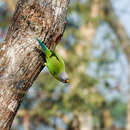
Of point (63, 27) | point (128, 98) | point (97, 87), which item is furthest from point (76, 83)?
point (63, 27)

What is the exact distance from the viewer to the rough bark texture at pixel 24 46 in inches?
78.7

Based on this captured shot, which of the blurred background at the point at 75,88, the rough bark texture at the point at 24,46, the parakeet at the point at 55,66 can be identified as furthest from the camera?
the blurred background at the point at 75,88

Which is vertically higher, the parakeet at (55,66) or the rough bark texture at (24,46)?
the rough bark texture at (24,46)

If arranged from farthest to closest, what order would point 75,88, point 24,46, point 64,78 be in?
1. point 75,88
2. point 64,78
3. point 24,46

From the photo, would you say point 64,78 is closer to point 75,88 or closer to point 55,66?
point 55,66

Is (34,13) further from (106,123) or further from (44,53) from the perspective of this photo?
(106,123)

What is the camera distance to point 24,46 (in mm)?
2074

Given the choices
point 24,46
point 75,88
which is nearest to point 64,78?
point 24,46

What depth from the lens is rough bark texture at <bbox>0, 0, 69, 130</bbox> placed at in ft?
6.56

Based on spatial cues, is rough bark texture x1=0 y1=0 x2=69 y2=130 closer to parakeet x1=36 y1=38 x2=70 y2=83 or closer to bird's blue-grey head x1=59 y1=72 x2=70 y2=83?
parakeet x1=36 y1=38 x2=70 y2=83

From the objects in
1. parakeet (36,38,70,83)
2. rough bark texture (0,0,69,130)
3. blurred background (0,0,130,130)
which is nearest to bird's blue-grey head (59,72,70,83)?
→ parakeet (36,38,70,83)

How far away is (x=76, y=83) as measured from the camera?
301 inches

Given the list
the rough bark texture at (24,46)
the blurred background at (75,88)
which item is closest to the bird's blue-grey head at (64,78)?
the rough bark texture at (24,46)

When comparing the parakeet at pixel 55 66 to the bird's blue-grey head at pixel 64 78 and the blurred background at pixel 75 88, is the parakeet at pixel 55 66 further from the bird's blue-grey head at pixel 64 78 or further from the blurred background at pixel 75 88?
the blurred background at pixel 75 88
